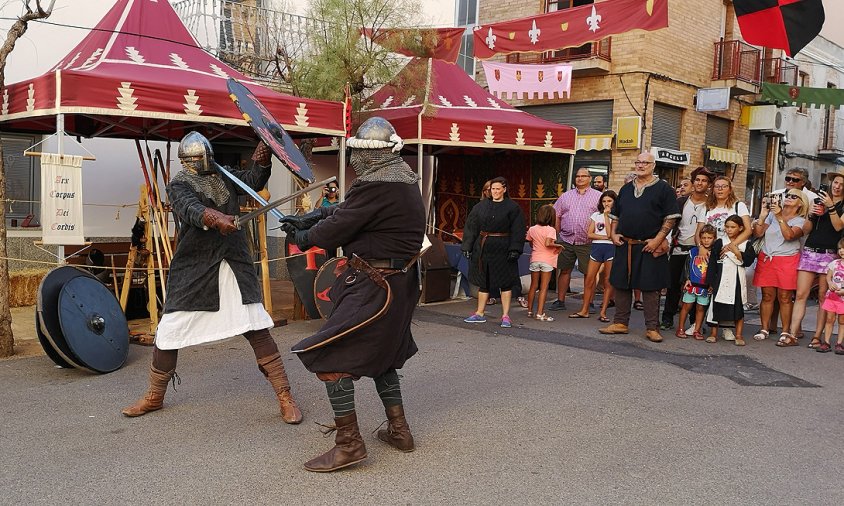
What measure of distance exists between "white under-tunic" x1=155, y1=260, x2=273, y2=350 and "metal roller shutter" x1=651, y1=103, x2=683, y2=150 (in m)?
13.6

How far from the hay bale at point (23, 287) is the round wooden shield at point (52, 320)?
297 centimetres

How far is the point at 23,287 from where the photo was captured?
8203mm

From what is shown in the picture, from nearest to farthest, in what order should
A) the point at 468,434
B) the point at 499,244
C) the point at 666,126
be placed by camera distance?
1. the point at 468,434
2. the point at 499,244
3. the point at 666,126

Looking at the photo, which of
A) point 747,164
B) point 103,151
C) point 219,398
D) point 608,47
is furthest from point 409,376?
point 747,164

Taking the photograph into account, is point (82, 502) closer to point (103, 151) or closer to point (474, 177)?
point (103, 151)

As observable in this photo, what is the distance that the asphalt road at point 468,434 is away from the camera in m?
3.55

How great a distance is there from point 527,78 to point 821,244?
23.1 feet

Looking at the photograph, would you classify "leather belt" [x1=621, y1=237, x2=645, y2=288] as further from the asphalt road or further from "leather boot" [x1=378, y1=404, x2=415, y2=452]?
"leather boot" [x1=378, y1=404, x2=415, y2=452]

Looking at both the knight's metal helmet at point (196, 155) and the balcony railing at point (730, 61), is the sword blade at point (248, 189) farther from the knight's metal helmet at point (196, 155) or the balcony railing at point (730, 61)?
the balcony railing at point (730, 61)

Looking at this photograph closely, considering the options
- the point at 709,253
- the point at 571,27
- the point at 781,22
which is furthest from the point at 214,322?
the point at 571,27

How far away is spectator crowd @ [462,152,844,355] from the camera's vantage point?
23.7 feet

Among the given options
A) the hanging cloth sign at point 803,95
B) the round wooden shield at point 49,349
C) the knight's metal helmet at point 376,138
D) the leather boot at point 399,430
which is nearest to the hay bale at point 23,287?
the round wooden shield at point 49,349

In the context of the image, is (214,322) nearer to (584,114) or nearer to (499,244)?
(499,244)

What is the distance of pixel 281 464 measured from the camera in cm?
382
